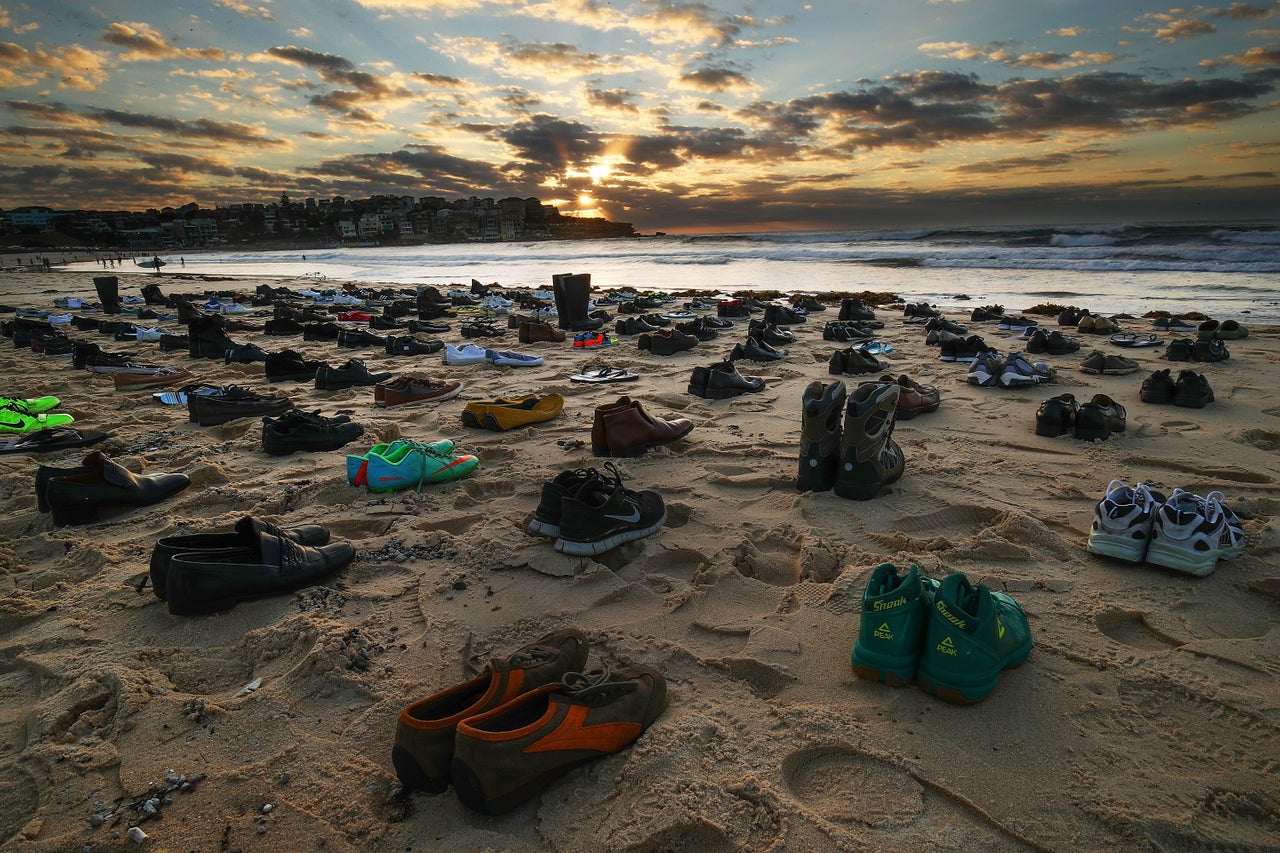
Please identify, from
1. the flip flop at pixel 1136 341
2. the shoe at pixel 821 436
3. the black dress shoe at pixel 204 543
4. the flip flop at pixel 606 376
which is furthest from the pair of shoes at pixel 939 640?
the flip flop at pixel 1136 341

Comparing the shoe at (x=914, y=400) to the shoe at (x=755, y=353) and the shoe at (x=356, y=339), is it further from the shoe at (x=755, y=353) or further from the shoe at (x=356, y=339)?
the shoe at (x=356, y=339)

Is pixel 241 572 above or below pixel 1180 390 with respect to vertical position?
below

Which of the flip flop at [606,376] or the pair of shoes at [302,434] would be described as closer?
the pair of shoes at [302,434]

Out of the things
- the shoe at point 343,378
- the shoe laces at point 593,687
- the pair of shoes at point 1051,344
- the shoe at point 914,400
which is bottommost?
the shoe laces at point 593,687

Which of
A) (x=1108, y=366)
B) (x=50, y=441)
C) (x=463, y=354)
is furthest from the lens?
(x=463, y=354)

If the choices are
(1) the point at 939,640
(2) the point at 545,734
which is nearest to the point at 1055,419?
(1) the point at 939,640

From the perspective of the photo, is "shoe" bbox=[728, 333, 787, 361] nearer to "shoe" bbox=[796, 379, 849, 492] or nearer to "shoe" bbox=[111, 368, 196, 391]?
"shoe" bbox=[796, 379, 849, 492]

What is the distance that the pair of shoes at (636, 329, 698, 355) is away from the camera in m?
8.01

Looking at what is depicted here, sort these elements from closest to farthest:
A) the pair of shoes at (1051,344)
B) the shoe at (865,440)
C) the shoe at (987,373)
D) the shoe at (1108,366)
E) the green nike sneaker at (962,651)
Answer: the green nike sneaker at (962,651), the shoe at (865,440), the shoe at (987,373), the shoe at (1108,366), the pair of shoes at (1051,344)

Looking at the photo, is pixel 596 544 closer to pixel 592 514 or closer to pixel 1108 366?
pixel 592 514

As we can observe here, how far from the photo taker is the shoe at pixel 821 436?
11.2 ft

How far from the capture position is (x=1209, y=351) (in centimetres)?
661

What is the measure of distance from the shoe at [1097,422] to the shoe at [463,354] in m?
6.38

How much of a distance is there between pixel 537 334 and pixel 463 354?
1801 millimetres
